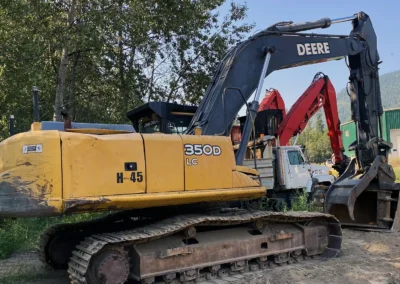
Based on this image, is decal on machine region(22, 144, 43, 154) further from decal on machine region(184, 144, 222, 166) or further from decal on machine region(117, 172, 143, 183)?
decal on machine region(184, 144, 222, 166)

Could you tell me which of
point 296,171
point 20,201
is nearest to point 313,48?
point 296,171

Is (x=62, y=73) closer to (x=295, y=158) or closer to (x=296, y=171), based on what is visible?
(x=295, y=158)

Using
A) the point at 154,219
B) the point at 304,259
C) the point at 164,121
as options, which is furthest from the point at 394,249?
the point at 164,121

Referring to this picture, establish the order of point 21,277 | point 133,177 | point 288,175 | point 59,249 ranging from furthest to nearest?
1. point 288,175
2. point 59,249
3. point 21,277
4. point 133,177

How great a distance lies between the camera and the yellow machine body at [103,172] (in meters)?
4.73

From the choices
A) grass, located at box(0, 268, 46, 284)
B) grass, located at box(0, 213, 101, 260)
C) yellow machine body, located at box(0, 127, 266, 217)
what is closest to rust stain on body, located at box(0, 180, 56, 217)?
yellow machine body, located at box(0, 127, 266, 217)

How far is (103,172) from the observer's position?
4992 millimetres

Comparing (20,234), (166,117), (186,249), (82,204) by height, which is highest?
(166,117)

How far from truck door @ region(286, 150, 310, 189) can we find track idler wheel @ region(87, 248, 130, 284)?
8.16m

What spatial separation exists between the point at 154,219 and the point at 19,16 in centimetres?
897

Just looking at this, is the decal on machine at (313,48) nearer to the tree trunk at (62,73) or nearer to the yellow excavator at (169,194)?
the yellow excavator at (169,194)

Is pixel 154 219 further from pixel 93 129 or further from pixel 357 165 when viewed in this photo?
pixel 357 165

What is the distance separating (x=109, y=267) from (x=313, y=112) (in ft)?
32.1

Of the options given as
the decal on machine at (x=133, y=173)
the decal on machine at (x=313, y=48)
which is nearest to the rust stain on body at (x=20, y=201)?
the decal on machine at (x=133, y=173)
